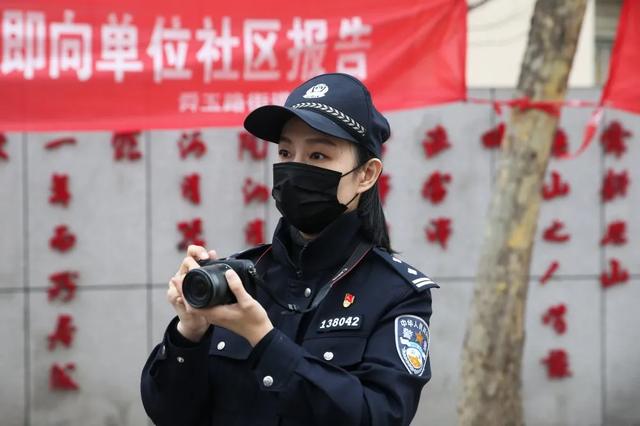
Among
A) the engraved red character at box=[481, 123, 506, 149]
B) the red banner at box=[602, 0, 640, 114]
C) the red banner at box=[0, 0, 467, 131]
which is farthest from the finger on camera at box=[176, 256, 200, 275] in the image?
the engraved red character at box=[481, 123, 506, 149]

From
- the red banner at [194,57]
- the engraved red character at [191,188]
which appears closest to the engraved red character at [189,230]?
the engraved red character at [191,188]

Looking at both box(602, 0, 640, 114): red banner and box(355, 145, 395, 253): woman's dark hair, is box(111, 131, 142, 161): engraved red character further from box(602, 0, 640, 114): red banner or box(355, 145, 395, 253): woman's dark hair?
box(355, 145, 395, 253): woman's dark hair

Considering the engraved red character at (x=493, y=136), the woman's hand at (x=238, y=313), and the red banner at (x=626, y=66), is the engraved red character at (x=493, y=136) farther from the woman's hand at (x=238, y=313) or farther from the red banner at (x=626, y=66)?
the woman's hand at (x=238, y=313)

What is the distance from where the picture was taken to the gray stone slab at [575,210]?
676 centimetres

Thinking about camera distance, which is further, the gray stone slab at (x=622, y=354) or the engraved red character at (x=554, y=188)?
the gray stone slab at (x=622, y=354)

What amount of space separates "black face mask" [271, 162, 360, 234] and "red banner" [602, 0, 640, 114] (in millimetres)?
2461

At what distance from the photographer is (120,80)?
12.2 ft

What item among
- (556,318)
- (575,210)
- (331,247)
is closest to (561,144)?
(575,210)

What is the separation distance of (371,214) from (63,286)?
15.1 ft

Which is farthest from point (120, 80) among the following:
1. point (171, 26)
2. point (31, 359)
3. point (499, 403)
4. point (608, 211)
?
point (608, 211)

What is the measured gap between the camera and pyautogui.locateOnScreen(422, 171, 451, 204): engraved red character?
6.60 m

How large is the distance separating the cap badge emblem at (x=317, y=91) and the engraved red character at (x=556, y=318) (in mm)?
5067

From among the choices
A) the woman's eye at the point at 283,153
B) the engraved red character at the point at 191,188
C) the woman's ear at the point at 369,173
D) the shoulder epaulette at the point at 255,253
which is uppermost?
the woman's eye at the point at 283,153

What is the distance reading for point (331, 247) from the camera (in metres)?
1.98
